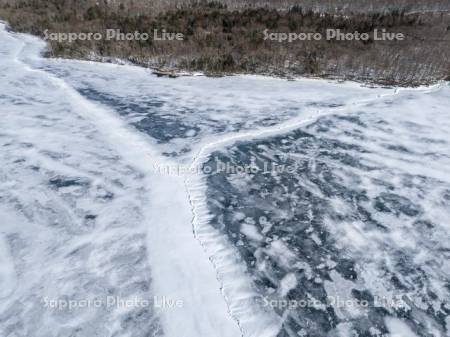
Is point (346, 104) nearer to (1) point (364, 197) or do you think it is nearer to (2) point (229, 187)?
(1) point (364, 197)

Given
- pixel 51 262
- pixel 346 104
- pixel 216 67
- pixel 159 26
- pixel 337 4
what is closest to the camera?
pixel 51 262

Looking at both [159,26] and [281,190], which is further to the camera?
[159,26]

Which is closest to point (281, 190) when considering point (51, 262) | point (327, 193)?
point (327, 193)

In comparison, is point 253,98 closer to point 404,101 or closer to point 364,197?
point 404,101

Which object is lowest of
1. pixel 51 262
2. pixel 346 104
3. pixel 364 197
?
pixel 51 262

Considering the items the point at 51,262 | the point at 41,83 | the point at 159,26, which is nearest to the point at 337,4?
the point at 159,26

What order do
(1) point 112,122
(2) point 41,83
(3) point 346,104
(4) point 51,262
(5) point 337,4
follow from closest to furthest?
1. (4) point 51,262
2. (1) point 112,122
3. (3) point 346,104
4. (2) point 41,83
5. (5) point 337,4

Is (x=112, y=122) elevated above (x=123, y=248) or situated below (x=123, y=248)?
above
